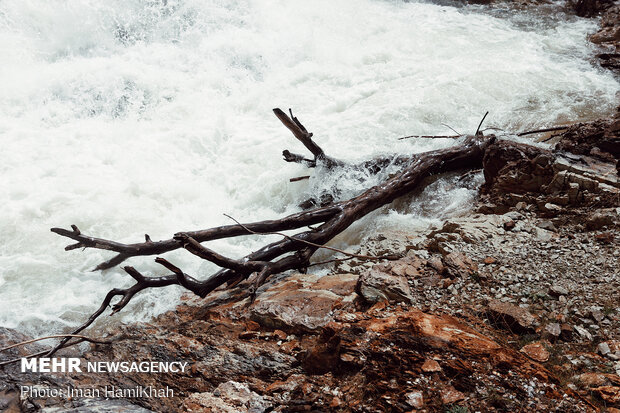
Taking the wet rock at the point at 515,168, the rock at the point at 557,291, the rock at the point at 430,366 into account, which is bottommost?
the rock at the point at 430,366

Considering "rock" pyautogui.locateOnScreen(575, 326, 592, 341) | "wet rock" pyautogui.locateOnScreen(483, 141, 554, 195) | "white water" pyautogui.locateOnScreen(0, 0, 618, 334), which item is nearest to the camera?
"rock" pyautogui.locateOnScreen(575, 326, 592, 341)

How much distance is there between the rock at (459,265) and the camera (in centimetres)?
324

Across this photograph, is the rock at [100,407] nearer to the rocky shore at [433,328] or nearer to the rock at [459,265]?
the rocky shore at [433,328]

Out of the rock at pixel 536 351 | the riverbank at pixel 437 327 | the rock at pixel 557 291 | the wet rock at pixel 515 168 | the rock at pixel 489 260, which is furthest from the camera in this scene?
the wet rock at pixel 515 168

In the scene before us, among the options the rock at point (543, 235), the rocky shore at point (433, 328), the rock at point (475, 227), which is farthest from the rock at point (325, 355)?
the rock at point (543, 235)

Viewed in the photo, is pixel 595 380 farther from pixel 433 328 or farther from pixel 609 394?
pixel 433 328

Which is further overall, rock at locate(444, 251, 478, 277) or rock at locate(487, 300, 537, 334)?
rock at locate(444, 251, 478, 277)

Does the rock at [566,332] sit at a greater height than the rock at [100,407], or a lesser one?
greater

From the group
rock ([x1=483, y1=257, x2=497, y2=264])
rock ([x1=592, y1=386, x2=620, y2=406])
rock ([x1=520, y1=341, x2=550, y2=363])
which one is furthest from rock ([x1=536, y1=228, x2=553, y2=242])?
rock ([x1=592, y1=386, x2=620, y2=406])

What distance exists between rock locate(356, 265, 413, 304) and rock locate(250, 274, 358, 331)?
138 mm

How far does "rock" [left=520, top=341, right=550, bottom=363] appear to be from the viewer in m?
2.45

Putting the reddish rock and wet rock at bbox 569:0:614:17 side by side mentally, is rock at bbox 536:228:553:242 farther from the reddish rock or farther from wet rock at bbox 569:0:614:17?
wet rock at bbox 569:0:614:17

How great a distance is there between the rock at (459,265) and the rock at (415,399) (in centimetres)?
128

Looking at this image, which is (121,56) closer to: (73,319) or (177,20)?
(177,20)
